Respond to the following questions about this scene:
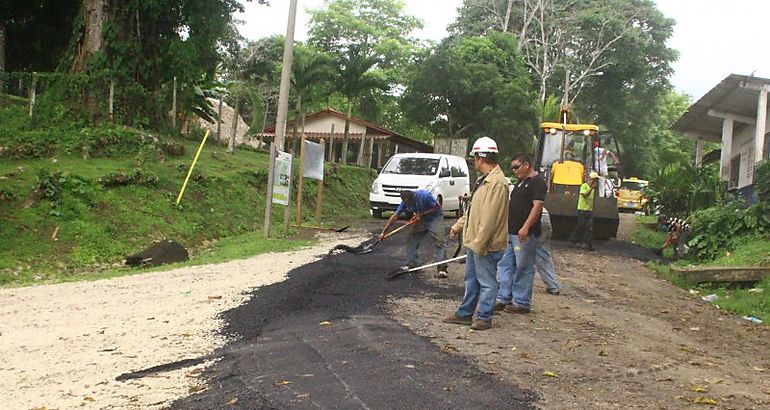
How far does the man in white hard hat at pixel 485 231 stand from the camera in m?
7.43

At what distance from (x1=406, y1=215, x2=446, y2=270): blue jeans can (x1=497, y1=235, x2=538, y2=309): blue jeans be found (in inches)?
77.4

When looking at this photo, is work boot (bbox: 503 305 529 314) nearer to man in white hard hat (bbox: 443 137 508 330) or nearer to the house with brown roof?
man in white hard hat (bbox: 443 137 508 330)

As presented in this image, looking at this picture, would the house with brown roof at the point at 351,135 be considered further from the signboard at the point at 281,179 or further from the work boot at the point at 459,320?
the work boot at the point at 459,320

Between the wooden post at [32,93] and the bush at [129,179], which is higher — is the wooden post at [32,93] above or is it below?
above

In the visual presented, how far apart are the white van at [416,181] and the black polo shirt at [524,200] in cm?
1119

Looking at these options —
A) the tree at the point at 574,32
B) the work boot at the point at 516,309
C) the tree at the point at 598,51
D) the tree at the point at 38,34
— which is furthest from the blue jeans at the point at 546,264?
the tree at the point at 574,32

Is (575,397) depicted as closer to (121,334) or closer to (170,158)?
(121,334)

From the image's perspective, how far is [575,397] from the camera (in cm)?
540

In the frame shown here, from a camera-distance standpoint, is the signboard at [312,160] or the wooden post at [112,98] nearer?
the signboard at [312,160]

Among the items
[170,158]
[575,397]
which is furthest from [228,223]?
[575,397]

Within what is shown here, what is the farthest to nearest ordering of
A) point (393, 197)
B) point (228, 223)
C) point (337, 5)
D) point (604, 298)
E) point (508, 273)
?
1. point (337, 5)
2. point (393, 197)
3. point (228, 223)
4. point (604, 298)
5. point (508, 273)

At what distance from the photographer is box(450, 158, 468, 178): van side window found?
73.1 ft

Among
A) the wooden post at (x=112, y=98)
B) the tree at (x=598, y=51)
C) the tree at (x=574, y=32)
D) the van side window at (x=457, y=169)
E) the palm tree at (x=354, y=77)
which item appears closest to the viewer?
the wooden post at (x=112, y=98)

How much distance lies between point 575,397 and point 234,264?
348 inches
